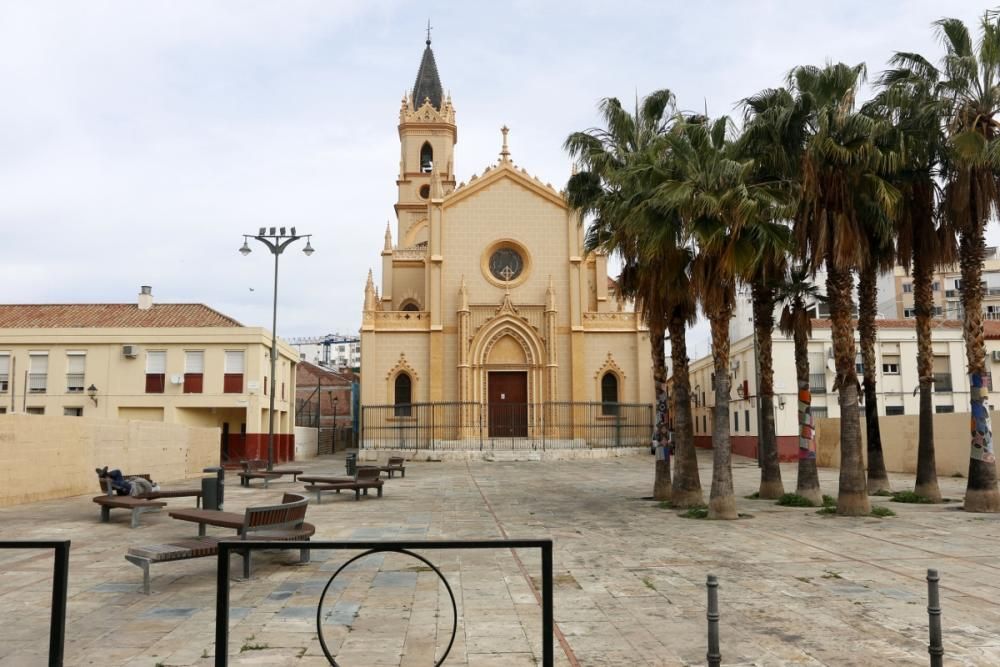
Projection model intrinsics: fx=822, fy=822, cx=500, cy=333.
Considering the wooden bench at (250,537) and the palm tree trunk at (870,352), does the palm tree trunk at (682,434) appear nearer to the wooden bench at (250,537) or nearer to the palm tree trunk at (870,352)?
the palm tree trunk at (870,352)

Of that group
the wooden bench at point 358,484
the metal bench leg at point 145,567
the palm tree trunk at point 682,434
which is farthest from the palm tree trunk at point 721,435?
the metal bench leg at point 145,567

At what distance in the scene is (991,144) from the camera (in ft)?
47.5

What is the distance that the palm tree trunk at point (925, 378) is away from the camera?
16.7 m

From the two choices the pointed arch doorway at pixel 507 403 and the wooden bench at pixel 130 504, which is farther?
the pointed arch doorway at pixel 507 403

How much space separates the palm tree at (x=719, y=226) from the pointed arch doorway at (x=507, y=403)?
84.0 feet

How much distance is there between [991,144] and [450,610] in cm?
1322

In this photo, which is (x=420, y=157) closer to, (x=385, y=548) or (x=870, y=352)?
(x=870, y=352)

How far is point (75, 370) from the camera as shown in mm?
35250

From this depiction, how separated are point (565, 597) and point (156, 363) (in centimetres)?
3149

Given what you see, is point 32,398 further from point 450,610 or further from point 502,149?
point 450,610

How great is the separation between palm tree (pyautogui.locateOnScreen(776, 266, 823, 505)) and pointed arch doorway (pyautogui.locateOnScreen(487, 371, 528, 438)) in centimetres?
2218

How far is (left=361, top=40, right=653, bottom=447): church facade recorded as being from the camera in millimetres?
40625

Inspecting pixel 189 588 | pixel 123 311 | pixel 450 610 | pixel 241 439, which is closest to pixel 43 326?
pixel 123 311

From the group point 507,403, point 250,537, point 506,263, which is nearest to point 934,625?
point 250,537
